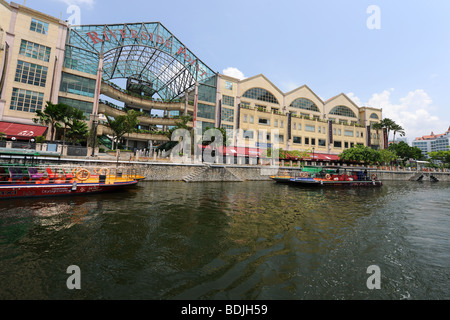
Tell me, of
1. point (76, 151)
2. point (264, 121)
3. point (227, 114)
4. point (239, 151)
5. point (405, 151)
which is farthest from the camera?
point (405, 151)

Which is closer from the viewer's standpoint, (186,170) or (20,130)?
(20,130)

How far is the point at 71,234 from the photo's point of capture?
275 inches

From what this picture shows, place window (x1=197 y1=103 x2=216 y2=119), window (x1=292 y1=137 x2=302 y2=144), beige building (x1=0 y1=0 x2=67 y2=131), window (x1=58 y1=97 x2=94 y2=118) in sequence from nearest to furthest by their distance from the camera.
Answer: beige building (x1=0 y1=0 x2=67 y2=131) → window (x1=58 y1=97 x2=94 y2=118) → window (x1=197 y1=103 x2=216 y2=119) → window (x1=292 y1=137 x2=302 y2=144)

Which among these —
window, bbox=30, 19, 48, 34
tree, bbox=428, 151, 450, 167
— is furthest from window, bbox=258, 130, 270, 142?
tree, bbox=428, 151, 450, 167

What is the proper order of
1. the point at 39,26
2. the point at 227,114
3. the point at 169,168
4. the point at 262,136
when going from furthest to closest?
the point at 262,136, the point at 227,114, the point at 39,26, the point at 169,168

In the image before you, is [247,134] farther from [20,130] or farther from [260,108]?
[20,130]

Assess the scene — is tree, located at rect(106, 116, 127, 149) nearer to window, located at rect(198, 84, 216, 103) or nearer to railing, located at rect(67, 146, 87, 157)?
railing, located at rect(67, 146, 87, 157)

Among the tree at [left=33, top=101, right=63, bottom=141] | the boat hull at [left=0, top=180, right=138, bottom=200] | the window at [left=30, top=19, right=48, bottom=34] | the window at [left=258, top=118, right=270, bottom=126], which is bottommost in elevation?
the boat hull at [left=0, top=180, right=138, bottom=200]

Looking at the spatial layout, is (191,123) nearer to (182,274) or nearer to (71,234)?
(71,234)

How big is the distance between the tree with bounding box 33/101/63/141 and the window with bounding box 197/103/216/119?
2274 cm

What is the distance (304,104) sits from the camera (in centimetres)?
4947

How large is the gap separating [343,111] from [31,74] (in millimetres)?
67196

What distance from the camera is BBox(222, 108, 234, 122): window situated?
136ft

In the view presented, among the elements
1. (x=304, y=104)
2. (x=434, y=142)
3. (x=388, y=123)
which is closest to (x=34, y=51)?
(x=304, y=104)
